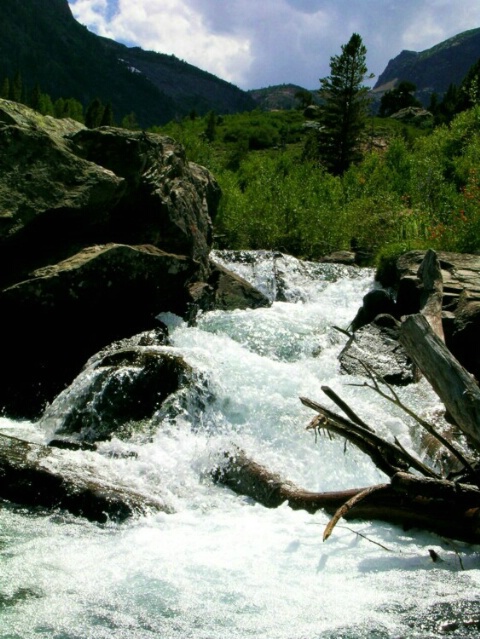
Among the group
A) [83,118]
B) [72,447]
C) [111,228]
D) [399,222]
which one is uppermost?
[83,118]

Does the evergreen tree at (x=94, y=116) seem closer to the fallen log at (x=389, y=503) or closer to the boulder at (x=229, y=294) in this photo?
the boulder at (x=229, y=294)

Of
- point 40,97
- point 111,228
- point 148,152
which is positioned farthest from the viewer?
point 40,97

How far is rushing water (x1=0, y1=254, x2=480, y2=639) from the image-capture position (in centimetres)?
379

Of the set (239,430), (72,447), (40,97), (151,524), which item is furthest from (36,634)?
(40,97)

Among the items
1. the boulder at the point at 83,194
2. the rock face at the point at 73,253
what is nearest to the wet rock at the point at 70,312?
the rock face at the point at 73,253

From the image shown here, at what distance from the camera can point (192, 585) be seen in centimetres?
434

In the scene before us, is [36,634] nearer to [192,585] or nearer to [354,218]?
[192,585]

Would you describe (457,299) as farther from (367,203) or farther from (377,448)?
(367,203)

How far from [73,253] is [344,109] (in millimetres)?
39719

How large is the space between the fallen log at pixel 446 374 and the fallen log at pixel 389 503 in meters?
0.54

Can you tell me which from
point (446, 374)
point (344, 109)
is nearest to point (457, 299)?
point (446, 374)

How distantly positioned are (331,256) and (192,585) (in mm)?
Answer: 18503

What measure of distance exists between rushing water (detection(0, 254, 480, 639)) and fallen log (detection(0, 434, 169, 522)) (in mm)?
167

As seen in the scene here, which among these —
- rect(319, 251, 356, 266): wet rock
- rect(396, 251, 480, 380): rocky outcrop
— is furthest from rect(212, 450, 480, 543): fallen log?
rect(319, 251, 356, 266): wet rock
